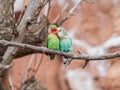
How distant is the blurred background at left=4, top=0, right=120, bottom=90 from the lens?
3.71m

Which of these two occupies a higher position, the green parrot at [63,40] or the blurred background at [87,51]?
Answer: the green parrot at [63,40]

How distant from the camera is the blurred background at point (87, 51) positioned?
3.71 m

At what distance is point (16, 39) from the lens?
59.4 inches

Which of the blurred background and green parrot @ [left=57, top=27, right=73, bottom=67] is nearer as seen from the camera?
green parrot @ [left=57, top=27, right=73, bottom=67]

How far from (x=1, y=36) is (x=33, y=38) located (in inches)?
9.1

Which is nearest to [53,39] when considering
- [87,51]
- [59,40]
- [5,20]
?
[59,40]

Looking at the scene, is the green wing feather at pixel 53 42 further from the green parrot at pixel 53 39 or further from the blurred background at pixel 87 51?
the blurred background at pixel 87 51

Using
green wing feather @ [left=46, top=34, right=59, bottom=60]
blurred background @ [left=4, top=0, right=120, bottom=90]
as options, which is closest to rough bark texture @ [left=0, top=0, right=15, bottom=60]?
green wing feather @ [left=46, top=34, right=59, bottom=60]

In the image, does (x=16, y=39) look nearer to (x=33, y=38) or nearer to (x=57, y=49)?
(x=57, y=49)

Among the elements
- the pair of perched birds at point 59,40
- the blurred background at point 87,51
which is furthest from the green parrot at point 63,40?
the blurred background at point 87,51

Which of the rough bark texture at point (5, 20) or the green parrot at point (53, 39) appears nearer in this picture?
the green parrot at point (53, 39)

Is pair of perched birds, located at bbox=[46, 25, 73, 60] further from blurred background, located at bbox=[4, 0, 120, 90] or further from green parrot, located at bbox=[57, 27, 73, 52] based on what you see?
blurred background, located at bbox=[4, 0, 120, 90]

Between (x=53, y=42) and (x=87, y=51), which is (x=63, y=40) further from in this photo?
(x=87, y=51)

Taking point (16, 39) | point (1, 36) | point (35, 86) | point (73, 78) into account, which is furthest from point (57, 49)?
point (73, 78)
